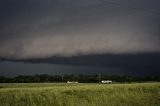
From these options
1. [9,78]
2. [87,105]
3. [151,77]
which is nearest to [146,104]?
[87,105]

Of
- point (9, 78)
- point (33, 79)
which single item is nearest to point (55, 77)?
point (33, 79)

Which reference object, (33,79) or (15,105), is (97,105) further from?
(33,79)

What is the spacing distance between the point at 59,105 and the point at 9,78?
6793 inches

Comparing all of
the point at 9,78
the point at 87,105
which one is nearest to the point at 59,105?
the point at 87,105

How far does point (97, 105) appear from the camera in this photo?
15.5 meters

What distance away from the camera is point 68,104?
15.8m

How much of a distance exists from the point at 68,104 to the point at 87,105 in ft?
3.56

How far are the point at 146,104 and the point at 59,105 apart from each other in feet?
15.2

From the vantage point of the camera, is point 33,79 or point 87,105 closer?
point 87,105

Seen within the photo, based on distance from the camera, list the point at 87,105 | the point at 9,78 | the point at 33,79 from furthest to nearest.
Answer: the point at 33,79
the point at 9,78
the point at 87,105

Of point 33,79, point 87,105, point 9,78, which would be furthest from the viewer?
point 33,79

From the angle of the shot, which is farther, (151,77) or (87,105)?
(151,77)

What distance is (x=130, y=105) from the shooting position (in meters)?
15.6

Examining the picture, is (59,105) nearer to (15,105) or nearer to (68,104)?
(68,104)
